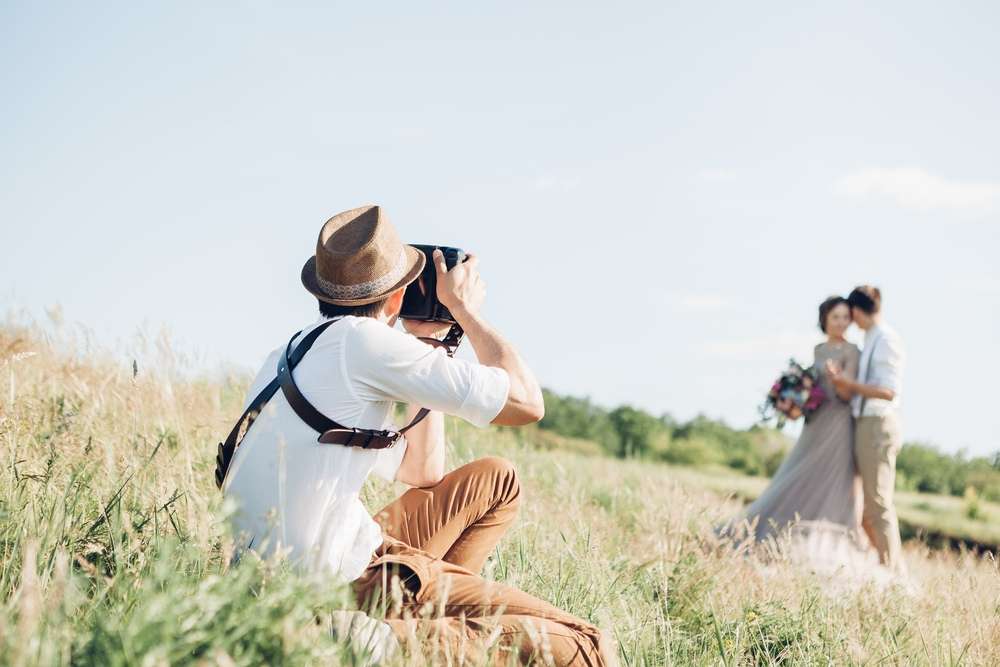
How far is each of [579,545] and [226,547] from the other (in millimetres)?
2168

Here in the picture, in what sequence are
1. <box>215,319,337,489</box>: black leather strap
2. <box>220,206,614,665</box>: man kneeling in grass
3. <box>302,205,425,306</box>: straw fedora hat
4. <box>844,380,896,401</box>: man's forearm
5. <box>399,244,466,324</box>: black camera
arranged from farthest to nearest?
<box>844,380,896,401</box>: man's forearm
<box>399,244,466,324</box>: black camera
<box>302,205,425,306</box>: straw fedora hat
<box>215,319,337,489</box>: black leather strap
<box>220,206,614,665</box>: man kneeling in grass

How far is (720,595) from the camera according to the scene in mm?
4133

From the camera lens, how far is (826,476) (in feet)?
24.9

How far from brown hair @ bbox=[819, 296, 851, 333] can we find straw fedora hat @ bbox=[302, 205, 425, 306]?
586cm

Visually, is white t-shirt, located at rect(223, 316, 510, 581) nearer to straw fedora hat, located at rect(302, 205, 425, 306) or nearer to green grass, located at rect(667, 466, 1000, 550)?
straw fedora hat, located at rect(302, 205, 425, 306)

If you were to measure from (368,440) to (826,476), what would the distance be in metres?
6.01

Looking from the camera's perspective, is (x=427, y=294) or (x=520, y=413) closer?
(x=520, y=413)

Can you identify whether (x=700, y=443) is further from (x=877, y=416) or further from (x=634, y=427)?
(x=877, y=416)

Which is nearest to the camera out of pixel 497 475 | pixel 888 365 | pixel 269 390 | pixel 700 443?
pixel 269 390

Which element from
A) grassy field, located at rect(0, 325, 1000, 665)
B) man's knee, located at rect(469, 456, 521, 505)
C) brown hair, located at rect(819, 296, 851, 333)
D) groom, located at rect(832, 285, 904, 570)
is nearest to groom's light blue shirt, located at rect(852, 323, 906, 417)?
groom, located at rect(832, 285, 904, 570)

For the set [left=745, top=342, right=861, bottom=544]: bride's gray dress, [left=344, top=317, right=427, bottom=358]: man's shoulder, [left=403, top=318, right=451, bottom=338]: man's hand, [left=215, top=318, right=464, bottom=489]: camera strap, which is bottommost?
[left=745, top=342, right=861, bottom=544]: bride's gray dress

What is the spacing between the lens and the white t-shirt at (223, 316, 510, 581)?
2.44 meters

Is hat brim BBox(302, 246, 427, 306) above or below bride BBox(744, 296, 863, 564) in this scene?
above

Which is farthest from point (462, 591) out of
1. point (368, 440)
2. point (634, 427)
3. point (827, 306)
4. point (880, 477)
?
point (634, 427)
